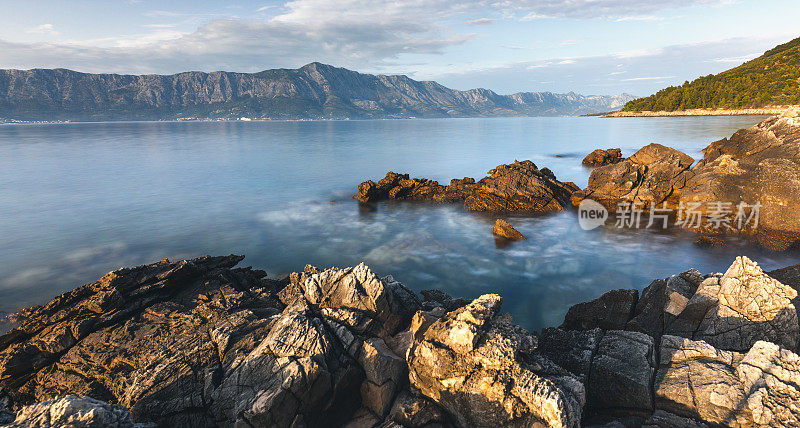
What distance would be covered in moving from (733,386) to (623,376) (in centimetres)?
191

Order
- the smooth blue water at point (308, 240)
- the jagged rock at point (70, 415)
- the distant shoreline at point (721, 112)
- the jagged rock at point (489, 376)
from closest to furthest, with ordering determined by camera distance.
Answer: the jagged rock at point (70, 415)
the jagged rock at point (489, 376)
the smooth blue water at point (308, 240)
the distant shoreline at point (721, 112)

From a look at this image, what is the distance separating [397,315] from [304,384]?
3.31 m

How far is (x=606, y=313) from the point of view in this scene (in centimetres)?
1243

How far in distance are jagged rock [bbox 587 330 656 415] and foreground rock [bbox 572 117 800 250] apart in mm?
20306

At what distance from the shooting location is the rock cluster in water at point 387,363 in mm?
7004

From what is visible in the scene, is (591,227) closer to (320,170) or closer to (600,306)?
(600,306)

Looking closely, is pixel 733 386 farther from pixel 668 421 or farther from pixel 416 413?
pixel 416 413

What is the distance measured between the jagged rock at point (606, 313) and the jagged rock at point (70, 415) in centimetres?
1301

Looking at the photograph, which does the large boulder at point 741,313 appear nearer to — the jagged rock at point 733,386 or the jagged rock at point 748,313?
the jagged rock at point 748,313

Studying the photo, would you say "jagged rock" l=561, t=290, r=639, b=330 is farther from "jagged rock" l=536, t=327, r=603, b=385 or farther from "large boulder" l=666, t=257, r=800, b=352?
"jagged rock" l=536, t=327, r=603, b=385

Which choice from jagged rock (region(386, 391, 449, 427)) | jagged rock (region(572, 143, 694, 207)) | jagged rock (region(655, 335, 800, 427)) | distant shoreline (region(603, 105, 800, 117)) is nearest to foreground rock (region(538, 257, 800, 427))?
jagged rock (region(655, 335, 800, 427))

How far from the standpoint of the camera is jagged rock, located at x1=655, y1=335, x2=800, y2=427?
21.9 feet

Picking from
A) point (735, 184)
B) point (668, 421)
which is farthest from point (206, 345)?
point (735, 184)

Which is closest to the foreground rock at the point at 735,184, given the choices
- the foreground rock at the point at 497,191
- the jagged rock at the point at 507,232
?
the foreground rock at the point at 497,191
